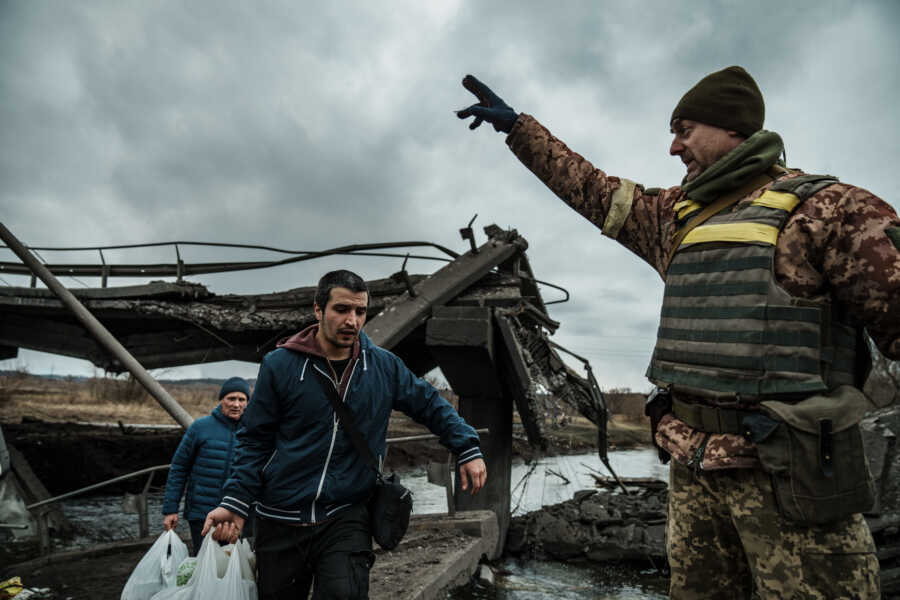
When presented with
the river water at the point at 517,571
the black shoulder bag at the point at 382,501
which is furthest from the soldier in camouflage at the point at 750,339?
the river water at the point at 517,571

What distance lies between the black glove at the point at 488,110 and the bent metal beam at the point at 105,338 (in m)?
3.97

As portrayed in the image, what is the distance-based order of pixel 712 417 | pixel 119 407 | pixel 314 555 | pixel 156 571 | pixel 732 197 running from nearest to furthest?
pixel 712 417 < pixel 732 197 < pixel 314 555 < pixel 156 571 < pixel 119 407

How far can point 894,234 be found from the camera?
158 centimetres

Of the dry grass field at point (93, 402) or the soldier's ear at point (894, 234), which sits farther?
the dry grass field at point (93, 402)

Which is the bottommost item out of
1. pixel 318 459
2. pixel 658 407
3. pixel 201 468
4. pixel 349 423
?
pixel 201 468

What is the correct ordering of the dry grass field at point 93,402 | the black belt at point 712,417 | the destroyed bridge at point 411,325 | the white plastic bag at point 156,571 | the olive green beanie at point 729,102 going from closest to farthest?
the black belt at point 712,417
the olive green beanie at point 729,102
the white plastic bag at point 156,571
the destroyed bridge at point 411,325
the dry grass field at point 93,402

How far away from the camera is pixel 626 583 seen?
737 cm

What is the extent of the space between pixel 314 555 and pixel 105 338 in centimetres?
447

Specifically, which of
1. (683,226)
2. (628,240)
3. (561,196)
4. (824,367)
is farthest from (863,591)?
(561,196)

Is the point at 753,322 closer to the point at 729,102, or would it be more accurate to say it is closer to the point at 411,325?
the point at 729,102

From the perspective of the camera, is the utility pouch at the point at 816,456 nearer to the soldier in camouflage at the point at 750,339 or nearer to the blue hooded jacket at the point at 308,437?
the soldier in camouflage at the point at 750,339

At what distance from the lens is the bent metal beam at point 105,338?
205 inches

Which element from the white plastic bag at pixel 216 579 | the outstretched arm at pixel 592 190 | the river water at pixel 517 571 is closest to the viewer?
the outstretched arm at pixel 592 190

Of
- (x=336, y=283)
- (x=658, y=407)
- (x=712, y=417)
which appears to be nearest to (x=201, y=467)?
(x=336, y=283)
